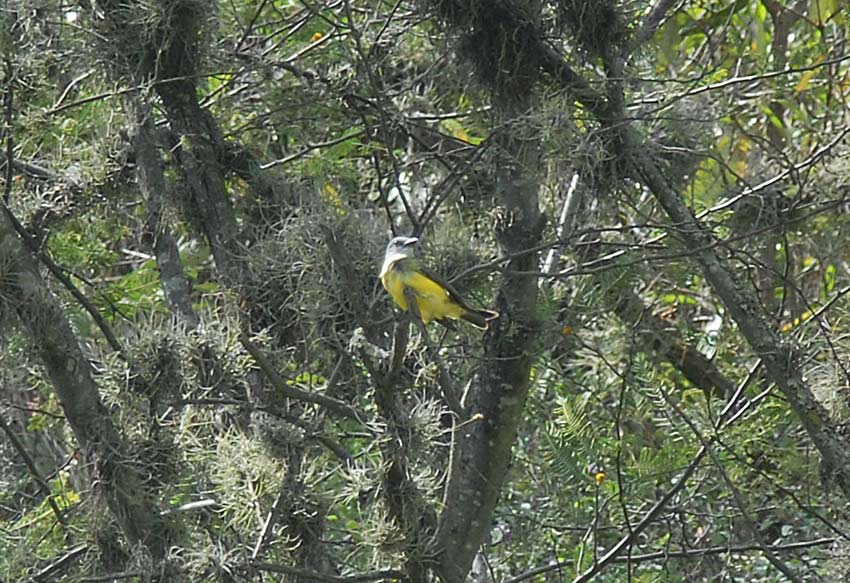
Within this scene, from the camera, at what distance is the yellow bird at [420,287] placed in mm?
Answer: 3207

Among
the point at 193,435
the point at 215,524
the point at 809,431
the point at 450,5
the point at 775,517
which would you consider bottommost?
the point at 775,517

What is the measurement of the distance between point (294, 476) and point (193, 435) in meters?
0.36

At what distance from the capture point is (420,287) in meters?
3.21

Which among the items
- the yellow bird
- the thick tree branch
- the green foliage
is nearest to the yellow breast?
the yellow bird

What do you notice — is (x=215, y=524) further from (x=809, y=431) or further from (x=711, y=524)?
(x=711, y=524)

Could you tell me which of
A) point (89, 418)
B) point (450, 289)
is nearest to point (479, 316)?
point (450, 289)

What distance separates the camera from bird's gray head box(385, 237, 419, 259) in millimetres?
3225

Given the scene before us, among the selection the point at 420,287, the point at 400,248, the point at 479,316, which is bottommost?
the point at 479,316

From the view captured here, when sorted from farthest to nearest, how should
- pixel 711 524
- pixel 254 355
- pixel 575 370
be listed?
pixel 575 370 → pixel 711 524 → pixel 254 355

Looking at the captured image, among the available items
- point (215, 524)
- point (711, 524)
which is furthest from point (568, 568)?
point (215, 524)

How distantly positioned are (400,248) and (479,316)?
1.02ft

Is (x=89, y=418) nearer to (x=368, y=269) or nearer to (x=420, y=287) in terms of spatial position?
(x=368, y=269)

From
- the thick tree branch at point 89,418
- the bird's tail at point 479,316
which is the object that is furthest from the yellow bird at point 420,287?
the thick tree branch at point 89,418

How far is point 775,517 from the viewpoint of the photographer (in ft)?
16.6
